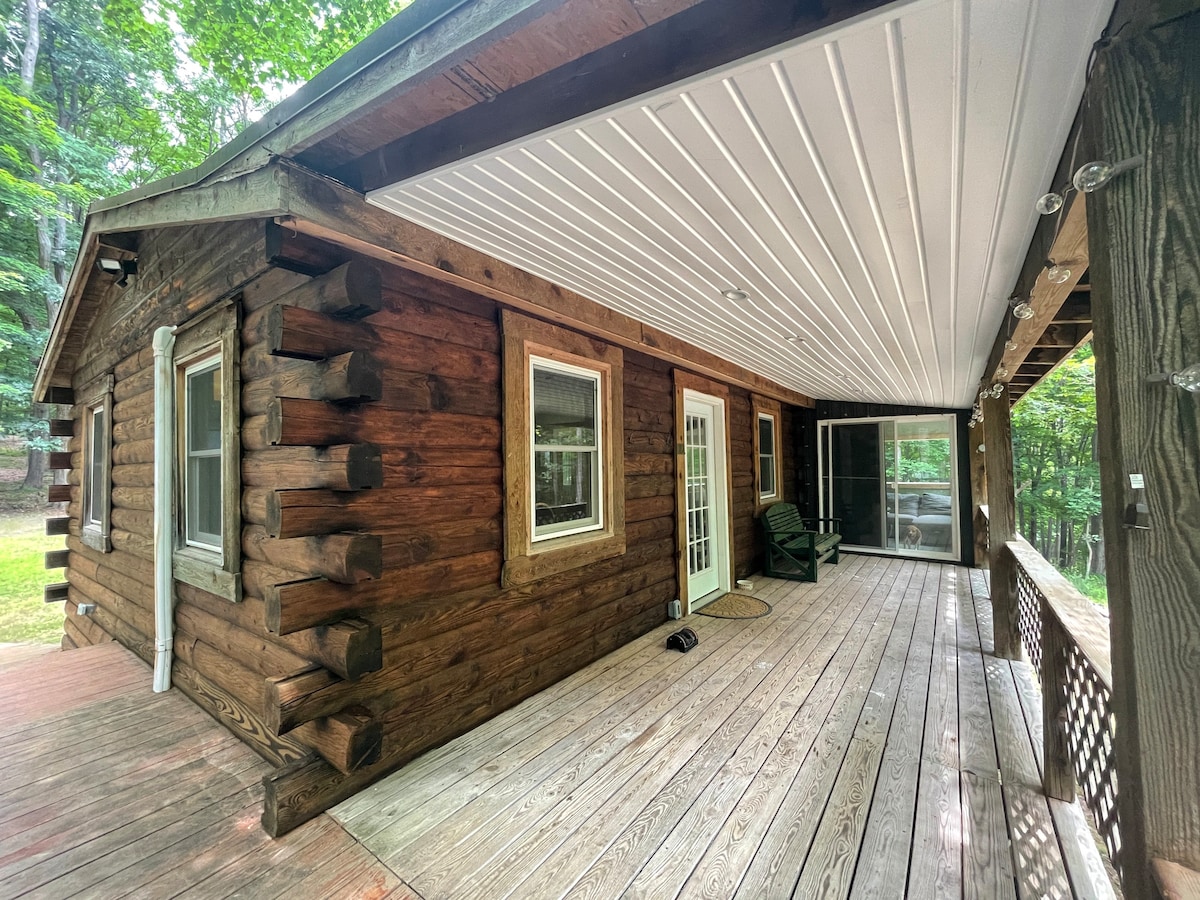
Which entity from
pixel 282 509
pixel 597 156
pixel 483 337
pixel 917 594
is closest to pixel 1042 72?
pixel 597 156

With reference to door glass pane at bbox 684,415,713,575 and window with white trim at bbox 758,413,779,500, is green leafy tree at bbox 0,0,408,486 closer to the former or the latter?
door glass pane at bbox 684,415,713,575

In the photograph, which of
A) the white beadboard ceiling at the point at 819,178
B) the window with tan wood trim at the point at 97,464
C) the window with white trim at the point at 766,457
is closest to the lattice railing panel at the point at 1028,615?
the white beadboard ceiling at the point at 819,178

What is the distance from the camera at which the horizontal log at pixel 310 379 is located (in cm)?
178

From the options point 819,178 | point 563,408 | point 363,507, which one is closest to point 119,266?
point 363,507

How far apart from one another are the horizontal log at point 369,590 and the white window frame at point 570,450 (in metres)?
0.40

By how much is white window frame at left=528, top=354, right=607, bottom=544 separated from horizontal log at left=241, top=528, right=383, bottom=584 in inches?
39.6

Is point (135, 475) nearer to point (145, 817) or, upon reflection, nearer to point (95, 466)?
point (95, 466)

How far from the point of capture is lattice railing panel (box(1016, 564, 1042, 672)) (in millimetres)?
2844

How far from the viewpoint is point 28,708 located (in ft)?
8.73

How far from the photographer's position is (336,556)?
5.68 ft

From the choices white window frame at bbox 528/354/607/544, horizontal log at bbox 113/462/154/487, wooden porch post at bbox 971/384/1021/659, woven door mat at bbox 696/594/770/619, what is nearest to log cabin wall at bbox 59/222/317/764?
horizontal log at bbox 113/462/154/487

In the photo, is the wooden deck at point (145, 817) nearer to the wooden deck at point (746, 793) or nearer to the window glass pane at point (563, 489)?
the wooden deck at point (746, 793)

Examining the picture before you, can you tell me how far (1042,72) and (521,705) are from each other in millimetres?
3049

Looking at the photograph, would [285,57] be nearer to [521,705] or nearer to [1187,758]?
[521,705]
